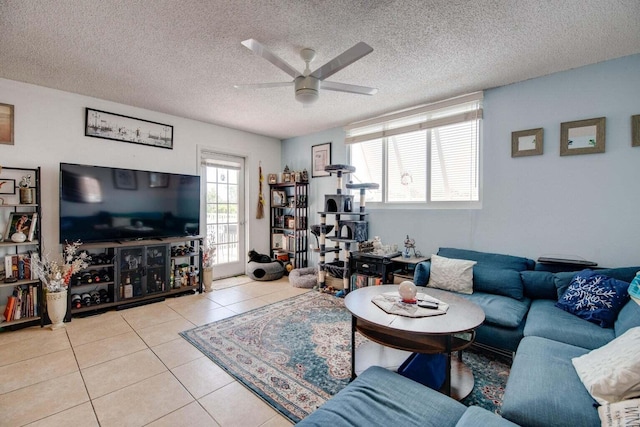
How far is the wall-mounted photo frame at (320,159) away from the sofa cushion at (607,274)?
126 inches

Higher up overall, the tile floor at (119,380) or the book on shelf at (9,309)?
the book on shelf at (9,309)

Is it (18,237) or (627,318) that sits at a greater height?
(18,237)

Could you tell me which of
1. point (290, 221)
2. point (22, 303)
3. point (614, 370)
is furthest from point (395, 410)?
point (290, 221)

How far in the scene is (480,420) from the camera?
1.14 meters

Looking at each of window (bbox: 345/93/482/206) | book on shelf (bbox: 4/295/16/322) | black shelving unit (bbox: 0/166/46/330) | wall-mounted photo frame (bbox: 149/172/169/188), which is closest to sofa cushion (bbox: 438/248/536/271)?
window (bbox: 345/93/482/206)

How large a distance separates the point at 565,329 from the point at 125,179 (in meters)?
4.49

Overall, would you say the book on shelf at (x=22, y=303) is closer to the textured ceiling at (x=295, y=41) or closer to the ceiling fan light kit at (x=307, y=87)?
the textured ceiling at (x=295, y=41)

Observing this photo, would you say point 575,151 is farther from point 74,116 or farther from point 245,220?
point 74,116

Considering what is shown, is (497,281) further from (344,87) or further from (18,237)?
(18,237)

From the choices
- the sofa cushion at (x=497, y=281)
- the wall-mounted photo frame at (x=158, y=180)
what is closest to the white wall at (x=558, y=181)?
the sofa cushion at (x=497, y=281)

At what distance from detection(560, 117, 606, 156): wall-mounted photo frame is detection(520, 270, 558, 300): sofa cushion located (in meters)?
1.16

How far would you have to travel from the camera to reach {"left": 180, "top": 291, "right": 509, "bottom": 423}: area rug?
6.27ft

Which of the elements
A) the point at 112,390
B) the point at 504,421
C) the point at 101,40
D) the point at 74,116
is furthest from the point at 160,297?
the point at 504,421

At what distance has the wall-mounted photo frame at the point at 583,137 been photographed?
2.57 metres
